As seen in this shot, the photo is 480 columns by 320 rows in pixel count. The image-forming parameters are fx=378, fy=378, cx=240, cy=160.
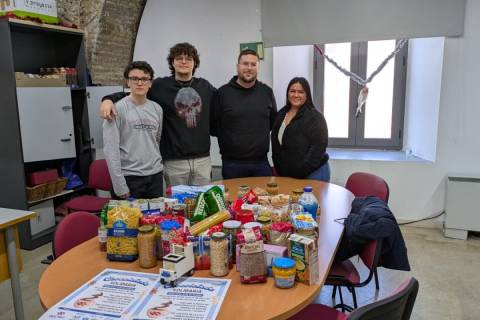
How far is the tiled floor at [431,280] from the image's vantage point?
2438mm

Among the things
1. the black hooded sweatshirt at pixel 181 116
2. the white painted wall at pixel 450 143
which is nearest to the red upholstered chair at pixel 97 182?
the black hooded sweatshirt at pixel 181 116

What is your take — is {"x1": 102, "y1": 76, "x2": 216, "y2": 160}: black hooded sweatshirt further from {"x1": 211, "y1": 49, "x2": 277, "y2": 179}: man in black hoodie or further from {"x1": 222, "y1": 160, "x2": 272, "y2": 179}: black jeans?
{"x1": 222, "y1": 160, "x2": 272, "y2": 179}: black jeans

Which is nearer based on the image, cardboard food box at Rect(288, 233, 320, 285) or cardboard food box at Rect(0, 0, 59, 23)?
cardboard food box at Rect(288, 233, 320, 285)

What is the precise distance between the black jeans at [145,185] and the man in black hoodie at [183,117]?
0.39ft

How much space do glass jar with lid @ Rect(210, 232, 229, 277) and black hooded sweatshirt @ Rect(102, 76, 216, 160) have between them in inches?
53.2

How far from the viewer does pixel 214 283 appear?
1.30 meters

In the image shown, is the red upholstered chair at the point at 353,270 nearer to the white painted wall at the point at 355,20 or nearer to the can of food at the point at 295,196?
the can of food at the point at 295,196

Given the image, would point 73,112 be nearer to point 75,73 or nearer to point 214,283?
point 75,73

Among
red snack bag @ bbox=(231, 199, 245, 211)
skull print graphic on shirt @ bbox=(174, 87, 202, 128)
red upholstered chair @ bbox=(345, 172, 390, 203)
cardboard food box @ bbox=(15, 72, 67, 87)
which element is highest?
cardboard food box @ bbox=(15, 72, 67, 87)

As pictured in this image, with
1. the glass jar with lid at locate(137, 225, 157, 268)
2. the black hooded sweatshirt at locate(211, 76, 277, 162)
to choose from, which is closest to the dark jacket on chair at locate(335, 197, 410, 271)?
the glass jar with lid at locate(137, 225, 157, 268)

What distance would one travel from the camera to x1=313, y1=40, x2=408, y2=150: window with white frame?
4160 millimetres

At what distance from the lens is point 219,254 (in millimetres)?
1325

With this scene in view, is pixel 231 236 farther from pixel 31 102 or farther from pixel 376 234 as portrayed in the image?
pixel 31 102

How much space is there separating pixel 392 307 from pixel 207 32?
370 cm
